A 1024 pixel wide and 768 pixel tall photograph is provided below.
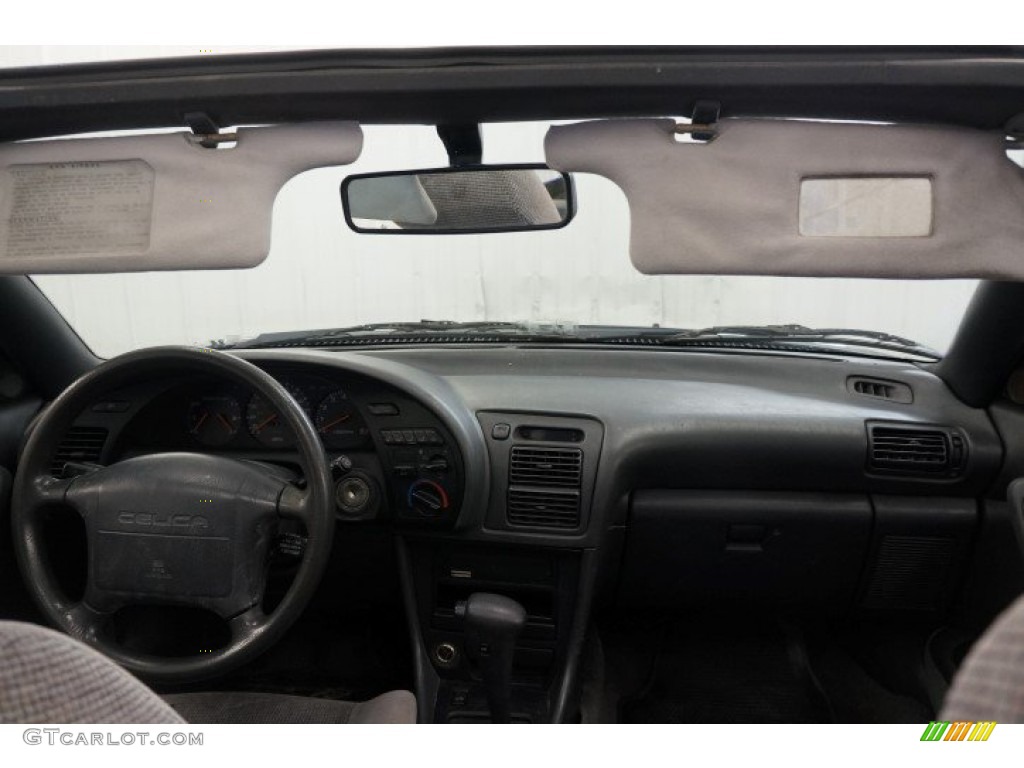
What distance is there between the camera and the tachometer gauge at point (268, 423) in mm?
2105

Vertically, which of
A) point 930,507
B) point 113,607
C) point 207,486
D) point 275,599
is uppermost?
point 207,486

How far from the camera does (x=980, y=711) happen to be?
0.56 metres

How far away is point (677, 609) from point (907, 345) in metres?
1.19

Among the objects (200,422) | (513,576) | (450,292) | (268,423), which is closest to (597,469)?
(513,576)

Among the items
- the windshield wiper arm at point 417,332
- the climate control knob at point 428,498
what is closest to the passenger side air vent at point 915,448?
the windshield wiper arm at point 417,332

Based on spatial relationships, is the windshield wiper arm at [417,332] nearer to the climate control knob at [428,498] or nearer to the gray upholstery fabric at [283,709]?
the climate control knob at [428,498]

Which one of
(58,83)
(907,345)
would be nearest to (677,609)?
(907,345)

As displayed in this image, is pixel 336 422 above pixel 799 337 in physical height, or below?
below

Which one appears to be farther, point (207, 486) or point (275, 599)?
point (275, 599)

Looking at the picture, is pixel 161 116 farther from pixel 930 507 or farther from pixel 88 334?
pixel 930 507

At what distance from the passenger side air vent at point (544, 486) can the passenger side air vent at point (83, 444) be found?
1.11 meters

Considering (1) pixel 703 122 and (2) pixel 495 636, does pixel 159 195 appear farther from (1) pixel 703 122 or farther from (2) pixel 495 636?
(2) pixel 495 636

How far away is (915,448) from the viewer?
221 cm
